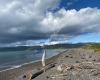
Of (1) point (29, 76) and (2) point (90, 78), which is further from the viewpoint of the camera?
(1) point (29, 76)

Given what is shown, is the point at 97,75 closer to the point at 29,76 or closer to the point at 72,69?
the point at 72,69

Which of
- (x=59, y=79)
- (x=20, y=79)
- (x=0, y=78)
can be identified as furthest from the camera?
(x=0, y=78)

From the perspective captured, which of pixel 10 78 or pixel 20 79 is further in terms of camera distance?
pixel 10 78

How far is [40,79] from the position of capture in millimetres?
23781

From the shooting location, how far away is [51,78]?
911 inches

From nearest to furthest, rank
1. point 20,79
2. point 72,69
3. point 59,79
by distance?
point 59,79 → point 20,79 → point 72,69

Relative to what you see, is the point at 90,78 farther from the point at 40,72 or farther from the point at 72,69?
the point at 40,72

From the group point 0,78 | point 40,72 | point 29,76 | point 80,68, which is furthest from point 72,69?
point 0,78

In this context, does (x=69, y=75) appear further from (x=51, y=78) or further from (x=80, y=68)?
(x=80, y=68)

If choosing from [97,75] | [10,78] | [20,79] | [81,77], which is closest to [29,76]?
[20,79]

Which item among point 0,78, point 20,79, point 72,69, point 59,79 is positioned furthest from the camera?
point 72,69

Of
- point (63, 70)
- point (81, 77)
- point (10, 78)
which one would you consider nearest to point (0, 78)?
point (10, 78)

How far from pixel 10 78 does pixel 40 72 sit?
3.61m

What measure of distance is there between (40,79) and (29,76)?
1.20 meters
